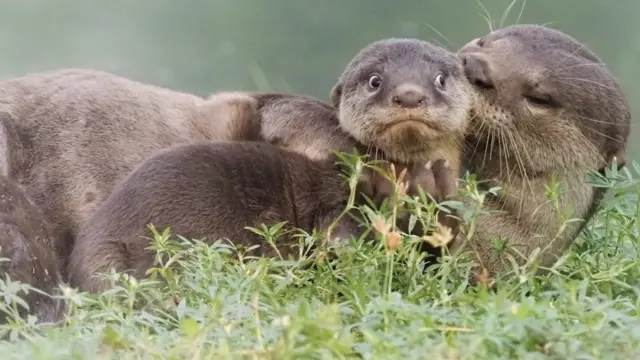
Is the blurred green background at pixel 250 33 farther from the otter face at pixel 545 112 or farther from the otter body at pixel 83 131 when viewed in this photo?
the otter face at pixel 545 112

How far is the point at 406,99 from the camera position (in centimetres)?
415

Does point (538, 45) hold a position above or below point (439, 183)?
above

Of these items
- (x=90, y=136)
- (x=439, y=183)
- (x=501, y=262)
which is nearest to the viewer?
(x=501, y=262)

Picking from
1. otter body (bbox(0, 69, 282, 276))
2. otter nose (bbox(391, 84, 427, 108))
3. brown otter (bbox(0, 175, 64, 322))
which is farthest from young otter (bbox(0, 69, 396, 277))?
brown otter (bbox(0, 175, 64, 322))

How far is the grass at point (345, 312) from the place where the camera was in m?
2.69

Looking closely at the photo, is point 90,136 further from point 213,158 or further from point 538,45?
point 538,45

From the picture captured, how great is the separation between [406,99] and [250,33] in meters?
3.03

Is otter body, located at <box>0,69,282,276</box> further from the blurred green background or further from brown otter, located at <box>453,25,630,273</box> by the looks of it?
the blurred green background

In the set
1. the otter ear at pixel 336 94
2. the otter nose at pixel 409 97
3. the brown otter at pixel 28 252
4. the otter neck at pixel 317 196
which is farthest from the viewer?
the otter ear at pixel 336 94

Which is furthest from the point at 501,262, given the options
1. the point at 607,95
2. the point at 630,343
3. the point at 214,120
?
the point at 214,120

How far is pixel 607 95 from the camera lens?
4488mm

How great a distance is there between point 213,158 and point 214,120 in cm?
94

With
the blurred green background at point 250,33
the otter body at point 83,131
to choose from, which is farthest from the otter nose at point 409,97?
the blurred green background at point 250,33

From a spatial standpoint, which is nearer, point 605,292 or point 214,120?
point 605,292
